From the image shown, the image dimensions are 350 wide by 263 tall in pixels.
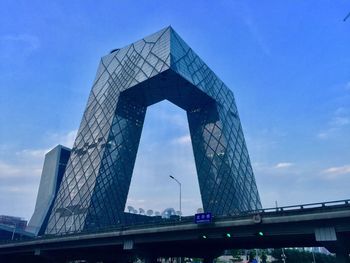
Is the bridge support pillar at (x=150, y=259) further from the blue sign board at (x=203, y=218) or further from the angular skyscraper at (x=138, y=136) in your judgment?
the angular skyscraper at (x=138, y=136)

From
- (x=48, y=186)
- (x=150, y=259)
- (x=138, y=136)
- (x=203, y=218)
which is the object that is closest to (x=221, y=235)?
(x=203, y=218)

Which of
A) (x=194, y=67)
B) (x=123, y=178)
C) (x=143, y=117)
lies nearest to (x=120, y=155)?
(x=123, y=178)

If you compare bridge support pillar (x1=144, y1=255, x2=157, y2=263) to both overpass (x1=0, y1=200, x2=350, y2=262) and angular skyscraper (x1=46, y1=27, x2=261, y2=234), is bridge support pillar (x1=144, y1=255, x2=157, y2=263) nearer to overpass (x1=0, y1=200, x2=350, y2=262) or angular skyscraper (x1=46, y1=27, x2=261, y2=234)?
overpass (x1=0, y1=200, x2=350, y2=262)

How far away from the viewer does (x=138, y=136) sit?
11188cm

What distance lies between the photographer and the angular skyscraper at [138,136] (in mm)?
94688

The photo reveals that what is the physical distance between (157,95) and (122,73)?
15.8 meters

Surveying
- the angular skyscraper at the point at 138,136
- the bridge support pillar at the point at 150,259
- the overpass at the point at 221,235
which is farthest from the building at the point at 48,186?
the bridge support pillar at the point at 150,259

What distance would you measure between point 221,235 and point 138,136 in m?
73.3

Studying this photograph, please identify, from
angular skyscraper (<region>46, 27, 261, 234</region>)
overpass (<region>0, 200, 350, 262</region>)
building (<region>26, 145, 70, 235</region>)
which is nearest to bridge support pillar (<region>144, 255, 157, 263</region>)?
overpass (<region>0, 200, 350, 262</region>)

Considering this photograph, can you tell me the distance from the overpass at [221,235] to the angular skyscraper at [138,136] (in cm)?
2256

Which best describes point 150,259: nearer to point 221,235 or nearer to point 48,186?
point 221,235

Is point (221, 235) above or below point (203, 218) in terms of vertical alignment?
below

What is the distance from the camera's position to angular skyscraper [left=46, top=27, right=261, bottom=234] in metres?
94.7

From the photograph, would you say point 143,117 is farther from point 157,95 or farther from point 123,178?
point 123,178
